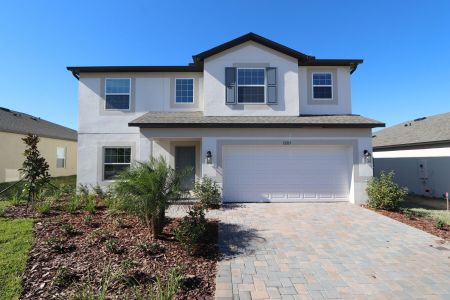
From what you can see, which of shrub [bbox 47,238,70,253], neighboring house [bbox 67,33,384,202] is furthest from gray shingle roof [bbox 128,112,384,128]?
shrub [bbox 47,238,70,253]

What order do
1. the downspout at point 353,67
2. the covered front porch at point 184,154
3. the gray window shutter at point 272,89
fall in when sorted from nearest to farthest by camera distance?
the gray window shutter at point 272,89 → the downspout at point 353,67 → the covered front porch at point 184,154

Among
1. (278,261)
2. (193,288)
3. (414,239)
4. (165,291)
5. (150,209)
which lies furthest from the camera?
(414,239)

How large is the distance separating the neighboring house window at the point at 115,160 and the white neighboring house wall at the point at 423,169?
1630 cm

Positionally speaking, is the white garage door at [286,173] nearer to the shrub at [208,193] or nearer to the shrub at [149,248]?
the shrub at [208,193]

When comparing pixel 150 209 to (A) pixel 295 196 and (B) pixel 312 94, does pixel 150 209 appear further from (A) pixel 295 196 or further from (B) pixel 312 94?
(B) pixel 312 94

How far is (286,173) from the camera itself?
10.8 m

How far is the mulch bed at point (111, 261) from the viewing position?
398cm

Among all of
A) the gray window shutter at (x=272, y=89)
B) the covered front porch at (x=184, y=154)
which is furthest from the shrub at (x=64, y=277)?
the gray window shutter at (x=272, y=89)

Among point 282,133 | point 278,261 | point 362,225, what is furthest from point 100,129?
point 362,225

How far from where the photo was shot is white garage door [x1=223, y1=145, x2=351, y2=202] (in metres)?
10.8

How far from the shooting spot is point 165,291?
3.79 metres

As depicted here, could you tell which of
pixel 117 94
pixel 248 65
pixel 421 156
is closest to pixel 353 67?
pixel 248 65

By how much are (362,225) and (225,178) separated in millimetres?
5552

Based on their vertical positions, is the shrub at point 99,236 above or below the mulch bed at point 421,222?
above
